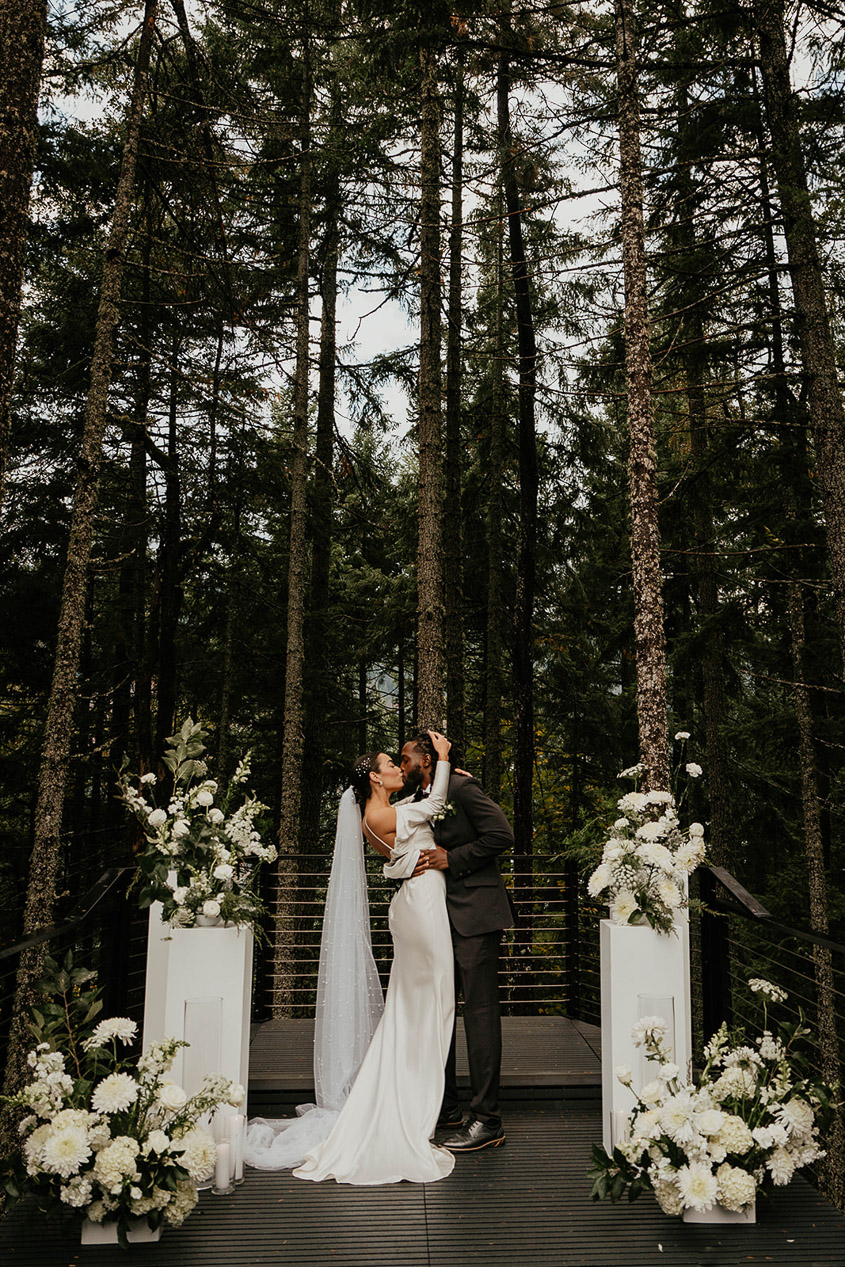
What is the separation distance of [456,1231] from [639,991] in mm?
1427

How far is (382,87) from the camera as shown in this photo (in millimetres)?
10961

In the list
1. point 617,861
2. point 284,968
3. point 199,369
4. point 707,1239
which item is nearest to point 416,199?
point 199,369

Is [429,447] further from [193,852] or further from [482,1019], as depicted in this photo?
[482,1019]

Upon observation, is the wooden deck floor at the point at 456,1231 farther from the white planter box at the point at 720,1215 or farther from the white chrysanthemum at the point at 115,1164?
the white chrysanthemum at the point at 115,1164

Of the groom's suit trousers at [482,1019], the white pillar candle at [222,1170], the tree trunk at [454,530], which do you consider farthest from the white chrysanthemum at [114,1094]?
the tree trunk at [454,530]

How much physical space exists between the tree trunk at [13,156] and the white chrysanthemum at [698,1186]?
13.8 feet

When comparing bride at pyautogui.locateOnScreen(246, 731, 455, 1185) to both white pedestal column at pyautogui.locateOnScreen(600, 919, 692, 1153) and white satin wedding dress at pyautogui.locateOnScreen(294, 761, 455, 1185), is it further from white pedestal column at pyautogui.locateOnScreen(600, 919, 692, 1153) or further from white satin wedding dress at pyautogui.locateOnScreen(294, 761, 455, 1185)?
Result: white pedestal column at pyautogui.locateOnScreen(600, 919, 692, 1153)

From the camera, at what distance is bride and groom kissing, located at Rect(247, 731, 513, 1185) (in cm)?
457

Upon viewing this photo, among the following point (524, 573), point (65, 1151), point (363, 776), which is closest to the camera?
point (65, 1151)

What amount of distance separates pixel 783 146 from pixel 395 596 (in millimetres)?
8731

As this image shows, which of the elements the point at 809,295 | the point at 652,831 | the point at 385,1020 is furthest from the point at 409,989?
the point at 809,295

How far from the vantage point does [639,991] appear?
4.58m

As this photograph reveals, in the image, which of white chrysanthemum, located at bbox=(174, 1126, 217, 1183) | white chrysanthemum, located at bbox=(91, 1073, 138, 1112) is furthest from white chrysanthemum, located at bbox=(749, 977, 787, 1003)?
white chrysanthemum, located at bbox=(91, 1073, 138, 1112)

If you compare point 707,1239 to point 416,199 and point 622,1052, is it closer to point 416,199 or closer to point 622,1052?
point 622,1052
